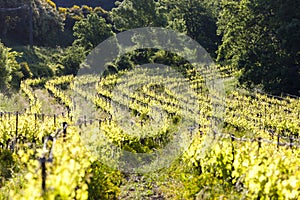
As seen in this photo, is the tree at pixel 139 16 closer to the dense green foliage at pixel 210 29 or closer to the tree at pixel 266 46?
the dense green foliage at pixel 210 29

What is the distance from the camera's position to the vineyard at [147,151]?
4.07 meters

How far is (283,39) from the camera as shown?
18.8 metres

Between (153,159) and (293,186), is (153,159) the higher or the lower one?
the lower one

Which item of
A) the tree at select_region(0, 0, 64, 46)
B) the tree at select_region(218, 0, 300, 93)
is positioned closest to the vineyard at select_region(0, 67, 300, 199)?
the tree at select_region(218, 0, 300, 93)

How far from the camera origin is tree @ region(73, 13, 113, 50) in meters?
28.7

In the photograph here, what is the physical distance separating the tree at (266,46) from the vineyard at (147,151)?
1.16m

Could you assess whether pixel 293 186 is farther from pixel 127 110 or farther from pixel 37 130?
pixel 127 110

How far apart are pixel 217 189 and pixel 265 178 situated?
699mm

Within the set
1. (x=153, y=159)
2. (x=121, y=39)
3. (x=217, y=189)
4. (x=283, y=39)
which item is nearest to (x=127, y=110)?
(x=153, y=159)

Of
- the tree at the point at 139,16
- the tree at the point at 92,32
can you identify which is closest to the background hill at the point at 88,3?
the tree at the point at 139,16

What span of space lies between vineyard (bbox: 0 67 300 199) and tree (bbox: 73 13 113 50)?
10413 mm

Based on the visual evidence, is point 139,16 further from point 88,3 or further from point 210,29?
point 88,3

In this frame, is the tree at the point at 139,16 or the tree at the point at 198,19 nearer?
the tree at the point at 139,16

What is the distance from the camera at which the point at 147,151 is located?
377 inches
